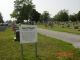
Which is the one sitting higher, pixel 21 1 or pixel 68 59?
Answer: pixel 21 1

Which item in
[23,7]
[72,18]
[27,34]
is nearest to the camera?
[27,34]

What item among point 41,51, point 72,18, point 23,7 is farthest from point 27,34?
point 72,18

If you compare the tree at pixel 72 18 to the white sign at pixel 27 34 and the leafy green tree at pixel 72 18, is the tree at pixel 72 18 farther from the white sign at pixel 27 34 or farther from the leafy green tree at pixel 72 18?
the white sign at pixel 27 34

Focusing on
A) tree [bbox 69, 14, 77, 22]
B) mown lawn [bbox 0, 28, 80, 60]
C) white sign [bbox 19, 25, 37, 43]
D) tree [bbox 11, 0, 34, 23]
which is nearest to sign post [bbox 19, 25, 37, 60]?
white sign [bbox 19, 25, 37, 43]

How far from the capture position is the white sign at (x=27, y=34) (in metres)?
10.5

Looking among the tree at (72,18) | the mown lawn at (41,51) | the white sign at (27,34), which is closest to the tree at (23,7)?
the tree at (72,18)

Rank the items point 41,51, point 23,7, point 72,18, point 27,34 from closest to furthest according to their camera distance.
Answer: point 27,34
point 41,51
point 23,7
point 72,18

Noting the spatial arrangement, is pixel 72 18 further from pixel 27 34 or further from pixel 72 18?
pixel 27 34

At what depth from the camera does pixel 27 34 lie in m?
10.6

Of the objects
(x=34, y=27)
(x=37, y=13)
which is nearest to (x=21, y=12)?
(x=37, y=13)

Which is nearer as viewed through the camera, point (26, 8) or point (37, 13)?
point (26, 8)

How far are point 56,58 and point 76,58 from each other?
2.68 feet

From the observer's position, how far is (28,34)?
10586 mm

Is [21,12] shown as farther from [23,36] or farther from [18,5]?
[23,36]
